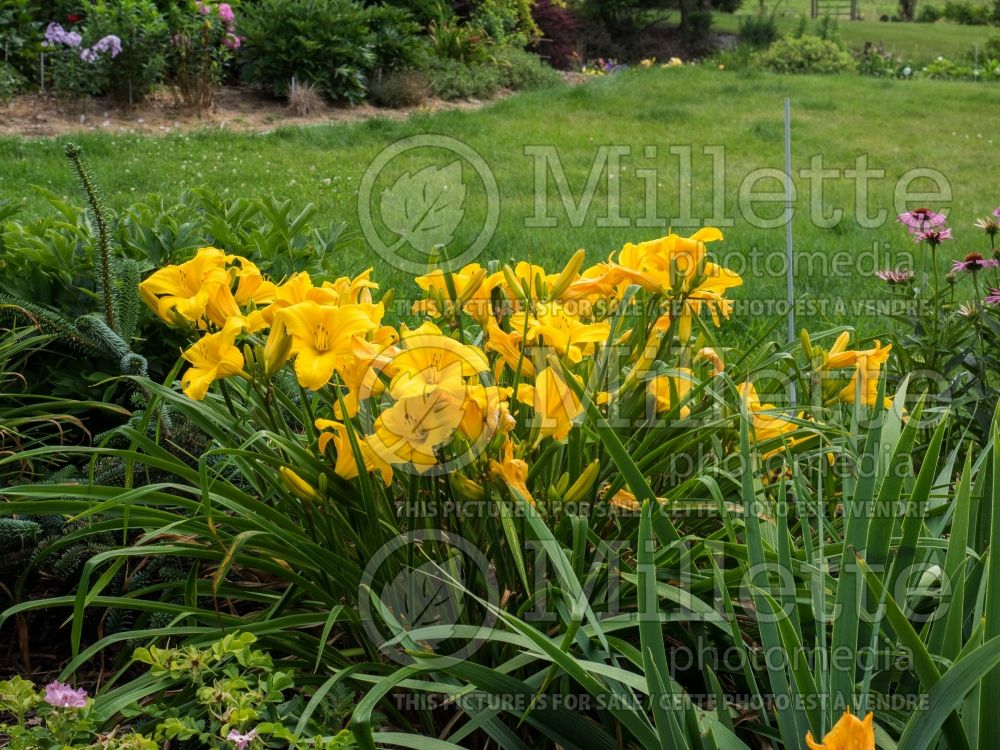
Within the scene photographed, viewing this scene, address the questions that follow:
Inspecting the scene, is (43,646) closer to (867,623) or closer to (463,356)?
(463,356)

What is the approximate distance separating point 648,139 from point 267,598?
21.3ft

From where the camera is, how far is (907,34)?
20062 millimetres

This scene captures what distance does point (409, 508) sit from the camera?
56.1 inches

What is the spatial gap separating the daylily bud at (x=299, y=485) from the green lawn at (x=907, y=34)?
1659 centimetres

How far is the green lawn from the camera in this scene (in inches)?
682

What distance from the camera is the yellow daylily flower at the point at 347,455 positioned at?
1327 mm

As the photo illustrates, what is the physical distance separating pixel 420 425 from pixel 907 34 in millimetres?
22050

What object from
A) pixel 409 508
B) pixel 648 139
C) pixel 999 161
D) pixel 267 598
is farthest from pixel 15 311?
pixel 999 161

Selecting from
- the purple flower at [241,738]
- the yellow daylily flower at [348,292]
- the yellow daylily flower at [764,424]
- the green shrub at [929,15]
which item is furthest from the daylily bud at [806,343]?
the green shrub at [929,15]

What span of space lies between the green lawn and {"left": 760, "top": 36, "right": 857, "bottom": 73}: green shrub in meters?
3.21

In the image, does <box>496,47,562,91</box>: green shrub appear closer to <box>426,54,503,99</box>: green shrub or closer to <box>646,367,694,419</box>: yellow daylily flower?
<box>426,54,503,99</box>: green shrub

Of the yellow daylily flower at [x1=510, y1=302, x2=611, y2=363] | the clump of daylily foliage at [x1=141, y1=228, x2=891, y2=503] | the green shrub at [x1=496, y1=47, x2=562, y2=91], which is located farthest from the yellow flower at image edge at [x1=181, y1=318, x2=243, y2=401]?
the green shrub at [x1=496, y1=47, x2=562, y2=91]

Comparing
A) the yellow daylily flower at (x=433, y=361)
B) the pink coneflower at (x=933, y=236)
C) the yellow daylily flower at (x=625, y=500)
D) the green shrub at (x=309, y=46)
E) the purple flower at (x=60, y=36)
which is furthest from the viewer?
the green shrub at (x=309, y=46)

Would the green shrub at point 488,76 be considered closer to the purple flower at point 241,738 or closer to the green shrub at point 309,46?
the green shrub at point 309,46
